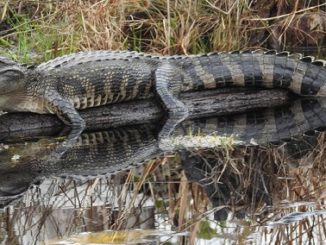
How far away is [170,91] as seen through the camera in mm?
7703

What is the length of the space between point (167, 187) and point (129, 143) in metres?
1.43

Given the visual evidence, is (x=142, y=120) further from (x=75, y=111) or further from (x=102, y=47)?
(x=102, y=47)

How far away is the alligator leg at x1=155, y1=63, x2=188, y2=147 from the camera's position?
7475 mm

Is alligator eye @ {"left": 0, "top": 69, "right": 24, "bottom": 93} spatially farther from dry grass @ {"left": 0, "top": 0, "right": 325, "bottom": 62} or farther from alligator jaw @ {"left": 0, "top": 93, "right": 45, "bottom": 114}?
dry grass @ {"left": 0, "top": 0, "right": 325, "bottom": 62}

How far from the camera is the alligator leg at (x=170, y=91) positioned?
24.5ft

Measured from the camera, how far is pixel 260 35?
10070mm

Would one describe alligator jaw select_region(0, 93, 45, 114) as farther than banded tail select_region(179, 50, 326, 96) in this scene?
No

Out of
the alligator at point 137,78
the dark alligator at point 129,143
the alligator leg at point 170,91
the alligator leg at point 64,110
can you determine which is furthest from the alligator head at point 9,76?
the alligator leg at point 170,91

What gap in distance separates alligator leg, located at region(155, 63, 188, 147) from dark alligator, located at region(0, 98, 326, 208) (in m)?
0.12

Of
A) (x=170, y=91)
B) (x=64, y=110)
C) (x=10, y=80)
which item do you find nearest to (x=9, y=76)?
(x=10, y=80)

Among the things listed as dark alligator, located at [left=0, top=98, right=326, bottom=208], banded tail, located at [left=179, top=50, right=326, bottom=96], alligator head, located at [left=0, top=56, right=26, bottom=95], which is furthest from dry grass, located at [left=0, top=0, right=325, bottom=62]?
dark alligator, located at [left=0, top=98, right=326, bottom=208]

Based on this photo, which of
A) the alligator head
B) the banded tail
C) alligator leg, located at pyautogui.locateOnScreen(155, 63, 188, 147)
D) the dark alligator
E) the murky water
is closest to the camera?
the murky water

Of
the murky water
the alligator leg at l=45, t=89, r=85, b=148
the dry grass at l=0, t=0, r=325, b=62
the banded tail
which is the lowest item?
the murky water

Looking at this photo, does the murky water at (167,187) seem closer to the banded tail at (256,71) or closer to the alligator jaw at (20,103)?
the alligator jaw at (20,103)
